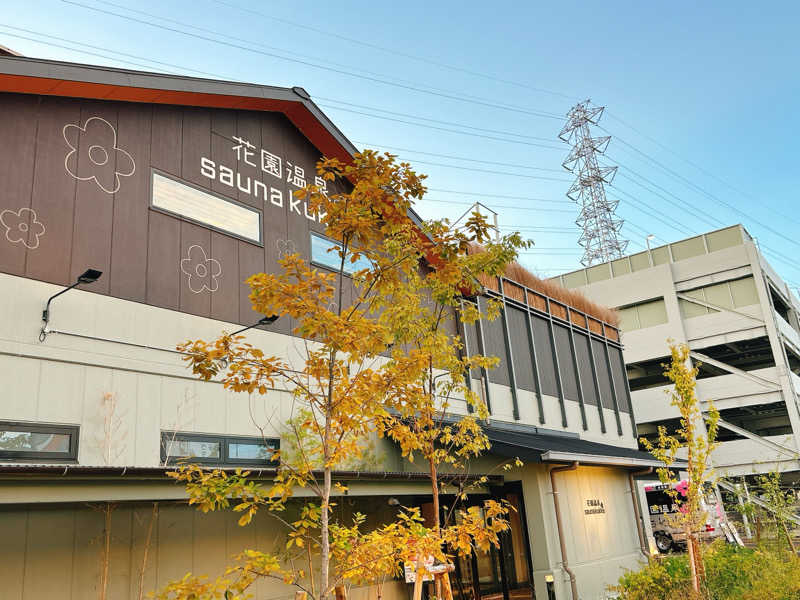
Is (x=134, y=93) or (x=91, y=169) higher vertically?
(x=134, y=93)

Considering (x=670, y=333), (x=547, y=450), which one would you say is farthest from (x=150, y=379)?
(x=670, y=333)

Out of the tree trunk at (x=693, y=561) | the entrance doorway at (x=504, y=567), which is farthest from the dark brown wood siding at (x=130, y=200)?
the tree trunk at (x=693, y=561)

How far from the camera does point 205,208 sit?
35.2ft

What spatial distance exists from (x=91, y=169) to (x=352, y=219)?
538 cm

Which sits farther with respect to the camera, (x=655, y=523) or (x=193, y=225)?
(x=655, y=523)

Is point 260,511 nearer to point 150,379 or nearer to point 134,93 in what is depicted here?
point 150,379

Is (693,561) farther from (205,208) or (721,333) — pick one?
(721,333)

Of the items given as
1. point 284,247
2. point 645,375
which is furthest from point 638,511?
point 645,375

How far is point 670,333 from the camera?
39094 mm

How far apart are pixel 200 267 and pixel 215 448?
271 centimetres

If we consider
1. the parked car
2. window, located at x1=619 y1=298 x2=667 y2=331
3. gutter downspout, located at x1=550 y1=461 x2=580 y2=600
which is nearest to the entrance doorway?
gutter downspout, located at x1=550 y1=461 x2=580 y2=600

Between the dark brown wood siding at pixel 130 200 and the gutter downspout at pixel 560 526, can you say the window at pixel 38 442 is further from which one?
the gutter downspout at pixel 560 526

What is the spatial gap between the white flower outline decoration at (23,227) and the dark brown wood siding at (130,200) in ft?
0.04

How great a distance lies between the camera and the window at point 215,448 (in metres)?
9.09
